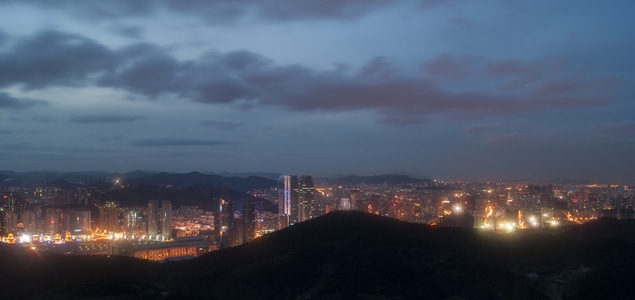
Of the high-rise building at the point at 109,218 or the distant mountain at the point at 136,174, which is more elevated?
the distant mountain at the point at 136,174

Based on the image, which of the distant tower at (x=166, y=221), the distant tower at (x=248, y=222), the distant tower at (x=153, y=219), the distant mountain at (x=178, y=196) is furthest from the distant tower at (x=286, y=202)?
the distant tower at (x=153, y=219)

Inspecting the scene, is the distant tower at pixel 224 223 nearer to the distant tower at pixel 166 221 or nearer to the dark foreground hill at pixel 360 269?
the distant tower at pixel 166 221

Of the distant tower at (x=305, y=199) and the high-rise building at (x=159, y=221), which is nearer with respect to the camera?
the high-rise building at (x=159, y=221)

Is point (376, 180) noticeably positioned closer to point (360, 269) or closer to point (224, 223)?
point (224, 223)

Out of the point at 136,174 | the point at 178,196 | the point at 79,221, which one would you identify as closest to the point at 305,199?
the point at 79,221

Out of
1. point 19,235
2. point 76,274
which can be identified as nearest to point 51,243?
point 19,235

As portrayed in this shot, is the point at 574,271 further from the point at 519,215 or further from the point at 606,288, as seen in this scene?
the point at 519,215

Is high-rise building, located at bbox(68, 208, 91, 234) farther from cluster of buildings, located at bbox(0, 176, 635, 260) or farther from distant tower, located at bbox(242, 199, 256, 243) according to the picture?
distant tower, located at bbox(242, 199, 256, 243)
